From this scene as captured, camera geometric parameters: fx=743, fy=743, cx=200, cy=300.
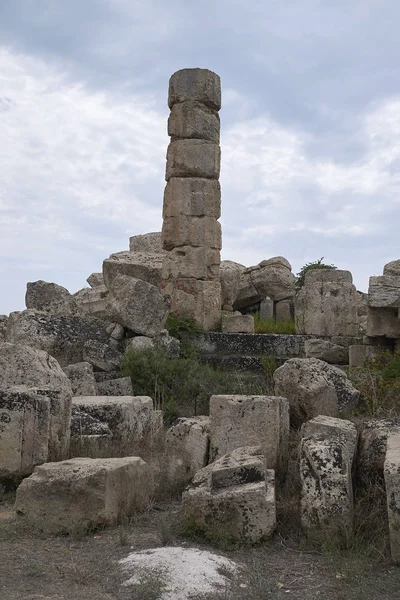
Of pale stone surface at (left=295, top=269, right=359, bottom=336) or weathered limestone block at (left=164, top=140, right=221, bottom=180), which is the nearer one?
pale stone surface at (left=295, top=269, right=359, bottom=336)

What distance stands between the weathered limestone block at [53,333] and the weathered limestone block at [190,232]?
4.19 m

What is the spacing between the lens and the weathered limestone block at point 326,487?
4.68 meters

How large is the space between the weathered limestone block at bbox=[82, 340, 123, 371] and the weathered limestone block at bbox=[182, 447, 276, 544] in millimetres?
5945

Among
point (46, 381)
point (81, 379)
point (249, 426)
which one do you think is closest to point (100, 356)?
point (81, 379)

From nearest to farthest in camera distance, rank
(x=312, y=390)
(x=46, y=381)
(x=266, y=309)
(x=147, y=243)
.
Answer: (x=46, y=381) < (x=312, y=390) < (x=147, y=243) < (x=266, y=309)

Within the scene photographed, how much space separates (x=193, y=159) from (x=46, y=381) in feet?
28.9

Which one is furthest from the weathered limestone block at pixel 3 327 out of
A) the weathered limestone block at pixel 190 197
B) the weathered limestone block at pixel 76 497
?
the weathered limestone block at pixel 76 497

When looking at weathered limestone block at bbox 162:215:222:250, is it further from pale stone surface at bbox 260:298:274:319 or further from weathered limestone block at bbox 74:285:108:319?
pale stone surface at bbox 260:298:274:319

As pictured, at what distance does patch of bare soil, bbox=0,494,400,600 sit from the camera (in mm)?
3826

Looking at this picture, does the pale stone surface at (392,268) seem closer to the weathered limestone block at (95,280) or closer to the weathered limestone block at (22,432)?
the weathered limestone block at (95,280)

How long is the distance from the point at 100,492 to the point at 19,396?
1.40m

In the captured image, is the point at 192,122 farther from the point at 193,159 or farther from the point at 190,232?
the point at 190,232

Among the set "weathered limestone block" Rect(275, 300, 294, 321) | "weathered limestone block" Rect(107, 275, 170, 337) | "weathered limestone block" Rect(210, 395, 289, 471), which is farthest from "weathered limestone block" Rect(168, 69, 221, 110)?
"weathered limestone block" Rect(210, 395, 289, 471)

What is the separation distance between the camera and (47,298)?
12.8 meters
